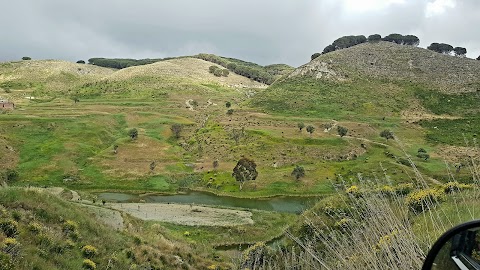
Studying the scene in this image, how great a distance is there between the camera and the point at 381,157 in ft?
238

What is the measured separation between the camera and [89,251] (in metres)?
18.1

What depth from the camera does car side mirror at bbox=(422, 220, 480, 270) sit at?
409cm

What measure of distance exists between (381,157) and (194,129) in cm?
4525

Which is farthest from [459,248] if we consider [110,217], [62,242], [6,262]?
Result: [110,217]

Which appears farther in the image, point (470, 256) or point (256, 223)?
point (256, 223)

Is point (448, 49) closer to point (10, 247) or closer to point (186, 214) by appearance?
point (186, 214)

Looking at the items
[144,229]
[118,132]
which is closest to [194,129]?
[118,132]

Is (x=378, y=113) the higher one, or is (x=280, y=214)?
(x=378, y=113)

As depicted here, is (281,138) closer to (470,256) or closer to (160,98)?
(160,98)

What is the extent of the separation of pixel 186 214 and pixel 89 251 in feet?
97.6

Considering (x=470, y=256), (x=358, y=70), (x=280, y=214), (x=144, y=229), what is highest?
(x=358, y=70)

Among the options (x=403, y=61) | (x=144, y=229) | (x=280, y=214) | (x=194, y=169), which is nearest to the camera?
(x=144, y=229)

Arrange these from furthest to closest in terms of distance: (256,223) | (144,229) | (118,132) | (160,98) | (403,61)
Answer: (403,61) < (160,98) < (118,132) < (256,223) < (144,229)

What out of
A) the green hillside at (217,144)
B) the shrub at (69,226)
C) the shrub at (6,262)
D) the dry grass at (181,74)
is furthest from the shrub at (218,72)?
the shrub at (6,262)
